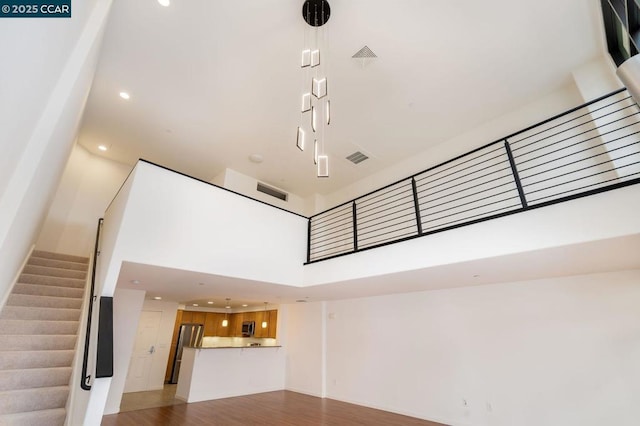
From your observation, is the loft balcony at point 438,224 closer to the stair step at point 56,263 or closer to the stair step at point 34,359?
the stair step at point 34,359

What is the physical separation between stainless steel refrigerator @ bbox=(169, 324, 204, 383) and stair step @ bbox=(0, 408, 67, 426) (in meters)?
6.44

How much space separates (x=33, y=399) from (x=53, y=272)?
2.92 metres

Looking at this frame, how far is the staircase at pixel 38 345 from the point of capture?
3.44 meters

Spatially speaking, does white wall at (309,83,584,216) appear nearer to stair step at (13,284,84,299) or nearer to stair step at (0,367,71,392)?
stair step at (13,284,84,299)

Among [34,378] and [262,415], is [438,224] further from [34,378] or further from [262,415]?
[34,378]

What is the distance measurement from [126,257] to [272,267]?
96.6 inches

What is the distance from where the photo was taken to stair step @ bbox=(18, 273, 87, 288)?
511 cm

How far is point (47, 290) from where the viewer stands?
5.00m

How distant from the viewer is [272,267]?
18.9 feet

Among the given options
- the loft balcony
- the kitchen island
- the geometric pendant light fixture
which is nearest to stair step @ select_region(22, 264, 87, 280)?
the loft balcony

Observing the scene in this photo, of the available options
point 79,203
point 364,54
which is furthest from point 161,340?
point 364,54

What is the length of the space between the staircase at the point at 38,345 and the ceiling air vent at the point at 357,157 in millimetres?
5992

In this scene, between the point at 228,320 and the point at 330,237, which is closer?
the point at 330,237

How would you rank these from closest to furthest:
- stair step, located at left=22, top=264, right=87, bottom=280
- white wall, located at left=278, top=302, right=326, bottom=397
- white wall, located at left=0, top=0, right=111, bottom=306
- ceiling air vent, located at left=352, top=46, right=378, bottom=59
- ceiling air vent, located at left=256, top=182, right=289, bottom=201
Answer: white wall, located at left=0, top=0, right=111, bottom=306 < ceiling air vent, located at left=352, top=46, right=378, bottom=59 < stair step, located at left=22, top=264, right=87, bottom=280 < white wall, located at left=278, top=302, right=326, bottom=397 < ceiling air vent, located at left=256, top=182, right=289, bottom=201
